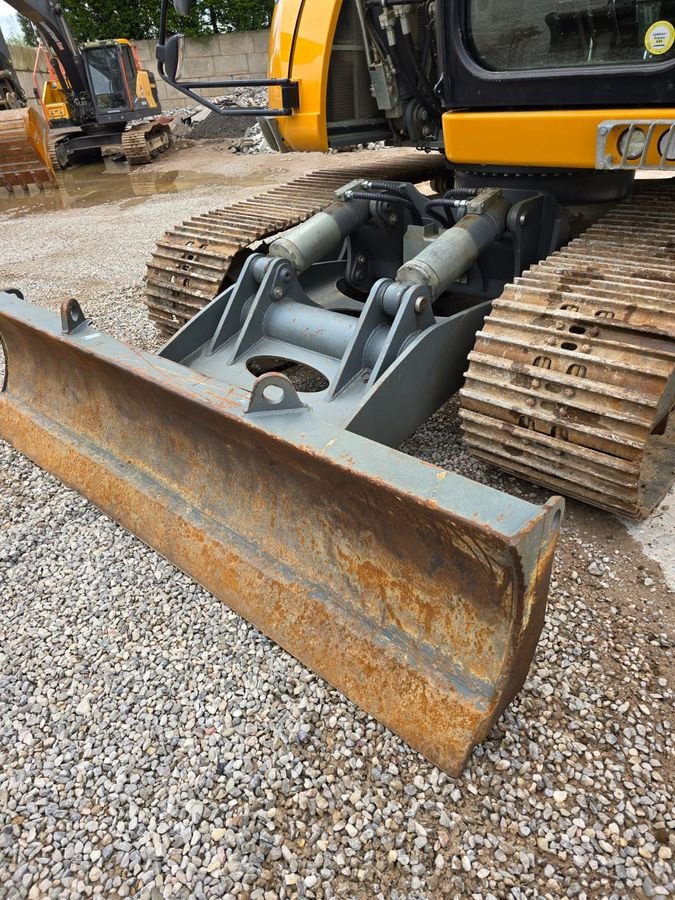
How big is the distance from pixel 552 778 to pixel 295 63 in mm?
3566

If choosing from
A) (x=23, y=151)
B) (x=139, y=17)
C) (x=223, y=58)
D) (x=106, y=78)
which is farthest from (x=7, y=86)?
(x=139, y=17)

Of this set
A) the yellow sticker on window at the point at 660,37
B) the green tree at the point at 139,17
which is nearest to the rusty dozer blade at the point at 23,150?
the yellow sticker on window at the point at 660,37

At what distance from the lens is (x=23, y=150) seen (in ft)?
40.0

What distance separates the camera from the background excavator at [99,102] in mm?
15133

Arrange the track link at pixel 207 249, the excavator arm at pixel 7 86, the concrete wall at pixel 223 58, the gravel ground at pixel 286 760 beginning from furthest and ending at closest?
the concrete wall at pixel 223 58
the excavator arm at pixel 7 86
the track link at pixel 207 249
the gravel ground at pixel 286 760

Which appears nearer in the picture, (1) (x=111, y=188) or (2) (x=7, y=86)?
(1) (x=111, y=188)

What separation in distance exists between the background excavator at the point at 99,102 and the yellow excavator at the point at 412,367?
1359cm

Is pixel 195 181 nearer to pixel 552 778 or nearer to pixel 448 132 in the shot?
pixel 448 132

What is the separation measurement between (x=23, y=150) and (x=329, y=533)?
13.0m

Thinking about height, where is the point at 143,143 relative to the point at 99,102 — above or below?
below

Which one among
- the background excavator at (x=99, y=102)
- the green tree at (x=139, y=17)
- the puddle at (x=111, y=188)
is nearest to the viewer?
the puddle at (x=111, y=188)

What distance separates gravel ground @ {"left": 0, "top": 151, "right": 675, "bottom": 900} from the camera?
1.67 meters

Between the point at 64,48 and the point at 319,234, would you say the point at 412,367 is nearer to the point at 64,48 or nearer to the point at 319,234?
the point at 319,234

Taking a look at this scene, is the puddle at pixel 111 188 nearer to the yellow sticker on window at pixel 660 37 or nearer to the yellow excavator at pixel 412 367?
the yellow excavator at pixel 412 367
